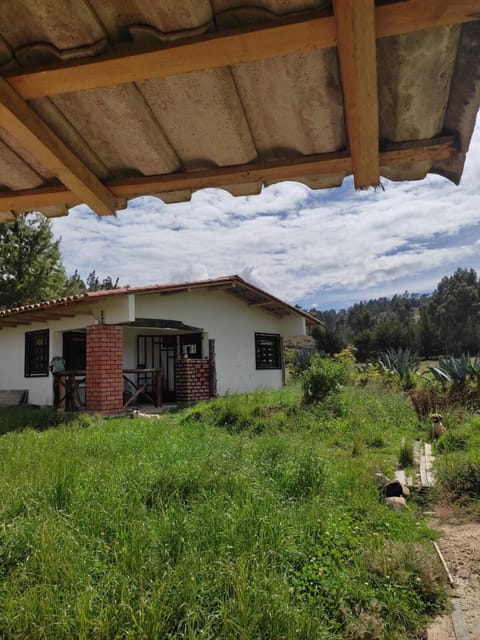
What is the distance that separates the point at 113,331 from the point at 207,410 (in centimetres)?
331

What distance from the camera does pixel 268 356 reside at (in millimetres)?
17625

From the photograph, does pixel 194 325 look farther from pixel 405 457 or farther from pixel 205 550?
pixel 205 550

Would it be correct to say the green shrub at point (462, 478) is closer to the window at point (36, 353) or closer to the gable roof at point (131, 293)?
the gable roof at point (131, 293)

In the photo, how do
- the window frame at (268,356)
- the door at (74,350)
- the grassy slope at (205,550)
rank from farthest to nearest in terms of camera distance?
the window frame at (268,356)
the door at (74,350)
the grassy slope at (205,550)

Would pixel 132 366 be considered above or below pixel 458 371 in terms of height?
above

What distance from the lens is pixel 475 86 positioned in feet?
5.19

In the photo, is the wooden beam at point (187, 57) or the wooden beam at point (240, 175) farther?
the wooden beam at point (240, 175)

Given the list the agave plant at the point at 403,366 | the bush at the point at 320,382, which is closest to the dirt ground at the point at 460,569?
the bush at the point at 320,382

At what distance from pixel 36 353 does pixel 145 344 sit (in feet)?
10.5

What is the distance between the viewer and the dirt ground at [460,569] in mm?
2715

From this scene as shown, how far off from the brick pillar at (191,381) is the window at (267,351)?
3.00 metres

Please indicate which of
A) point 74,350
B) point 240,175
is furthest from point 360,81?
point 74,350

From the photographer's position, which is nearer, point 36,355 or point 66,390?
point 66,390

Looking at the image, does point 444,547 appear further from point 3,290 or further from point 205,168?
point 3,290
